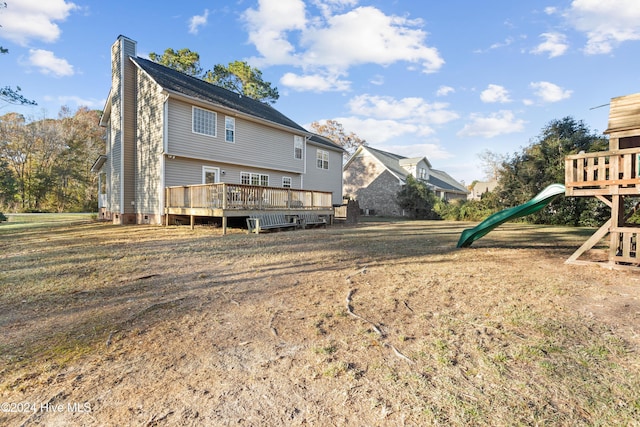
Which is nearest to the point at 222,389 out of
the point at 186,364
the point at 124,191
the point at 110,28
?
the point at 186,364

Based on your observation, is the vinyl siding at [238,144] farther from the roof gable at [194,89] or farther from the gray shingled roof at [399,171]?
the gray shingled roof at [399,171]

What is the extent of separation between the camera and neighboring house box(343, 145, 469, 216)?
28569 mm

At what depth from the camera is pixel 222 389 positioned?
6.73 feet

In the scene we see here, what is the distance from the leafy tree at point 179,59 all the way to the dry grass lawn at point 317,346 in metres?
29.0

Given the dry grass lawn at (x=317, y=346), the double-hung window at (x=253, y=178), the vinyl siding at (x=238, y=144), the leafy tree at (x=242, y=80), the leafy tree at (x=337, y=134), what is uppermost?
the leafy tree at (x=242, y=80)

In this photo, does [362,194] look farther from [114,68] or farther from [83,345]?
[83,345]

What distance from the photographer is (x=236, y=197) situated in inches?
442

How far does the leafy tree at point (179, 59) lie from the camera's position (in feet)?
93.1

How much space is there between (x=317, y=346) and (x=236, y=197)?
9237 mm

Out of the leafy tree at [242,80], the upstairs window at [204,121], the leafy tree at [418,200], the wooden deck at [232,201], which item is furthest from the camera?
the leafy tree at [242,80]

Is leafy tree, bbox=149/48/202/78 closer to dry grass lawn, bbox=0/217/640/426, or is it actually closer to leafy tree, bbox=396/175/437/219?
leafy tree, bbox=396/175/437/219

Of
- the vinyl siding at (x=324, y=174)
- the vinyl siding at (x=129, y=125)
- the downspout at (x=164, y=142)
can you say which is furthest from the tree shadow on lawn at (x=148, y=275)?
the vinyl siding at (x=324, y=174)

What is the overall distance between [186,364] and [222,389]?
51cm

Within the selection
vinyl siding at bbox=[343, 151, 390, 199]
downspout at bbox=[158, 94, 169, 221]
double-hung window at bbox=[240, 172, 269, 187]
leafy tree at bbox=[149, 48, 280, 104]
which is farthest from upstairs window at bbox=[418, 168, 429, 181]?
downspout at bbox=[158, 94, 169, 221]
